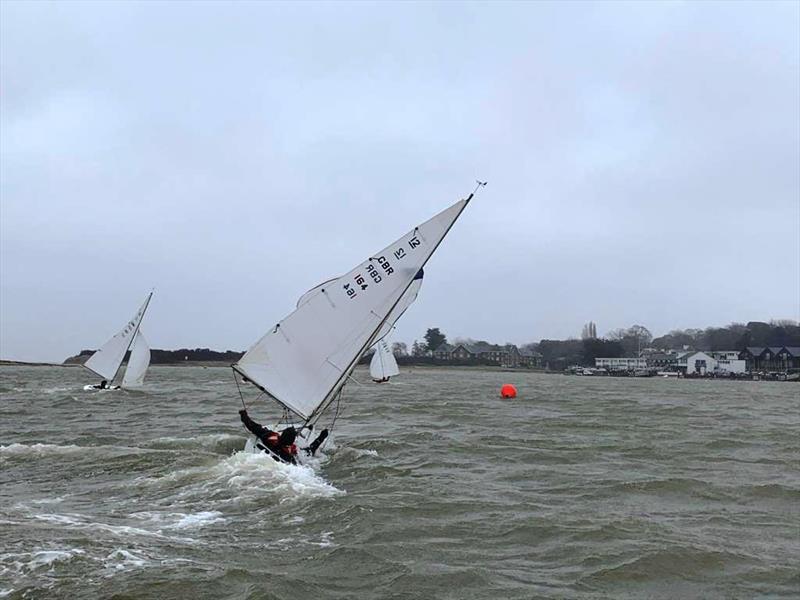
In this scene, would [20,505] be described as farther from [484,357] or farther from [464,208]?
[484,357]

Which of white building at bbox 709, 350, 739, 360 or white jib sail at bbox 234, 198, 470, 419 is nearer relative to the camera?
white jib sail at bbox 234, 198, 470, 419

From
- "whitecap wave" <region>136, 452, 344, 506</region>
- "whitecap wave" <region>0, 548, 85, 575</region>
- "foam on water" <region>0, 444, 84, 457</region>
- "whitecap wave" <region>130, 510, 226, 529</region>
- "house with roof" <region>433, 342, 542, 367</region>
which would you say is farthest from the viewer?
"house with roof" <region>433, 342, 542, 367</region>

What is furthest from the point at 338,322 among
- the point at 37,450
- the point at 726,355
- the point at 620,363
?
the point at 620,363

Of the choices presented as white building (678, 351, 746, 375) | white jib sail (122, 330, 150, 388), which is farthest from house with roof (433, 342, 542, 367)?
white jib sail (122, 330, 150, 388)

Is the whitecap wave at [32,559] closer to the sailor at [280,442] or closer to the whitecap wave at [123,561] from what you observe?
the whitecap wave at [123,561]

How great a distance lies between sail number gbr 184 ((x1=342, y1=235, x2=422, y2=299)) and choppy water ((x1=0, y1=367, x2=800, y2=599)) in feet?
12.9

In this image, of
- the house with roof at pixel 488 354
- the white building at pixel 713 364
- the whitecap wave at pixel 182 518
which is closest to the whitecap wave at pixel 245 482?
the whitecap wave at pixel 182 518

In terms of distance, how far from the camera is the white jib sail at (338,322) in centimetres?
1572

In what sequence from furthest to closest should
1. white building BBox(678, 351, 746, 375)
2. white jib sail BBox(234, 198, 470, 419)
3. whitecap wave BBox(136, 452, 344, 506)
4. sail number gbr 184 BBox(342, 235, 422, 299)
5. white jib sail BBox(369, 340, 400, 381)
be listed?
1. white building BBox(678, 351, 746, 375)
2. white jib sail BBox(369, 340, 400, 381)
3. sail number gbr 184 BBox(342, 235, 422, 299)
4. white jib sail BBox(234, 198, 470, 419)
5. whitecap wave BBox(136, 452, 344, 506)

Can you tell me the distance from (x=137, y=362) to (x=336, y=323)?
3501cm

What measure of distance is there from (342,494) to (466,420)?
50.1 feet

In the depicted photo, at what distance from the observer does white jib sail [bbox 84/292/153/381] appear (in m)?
45.4

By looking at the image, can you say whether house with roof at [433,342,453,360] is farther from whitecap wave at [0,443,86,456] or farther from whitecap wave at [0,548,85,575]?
whitecap wave at [0,548,85,575]

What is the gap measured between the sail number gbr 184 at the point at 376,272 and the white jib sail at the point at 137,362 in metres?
34.0
